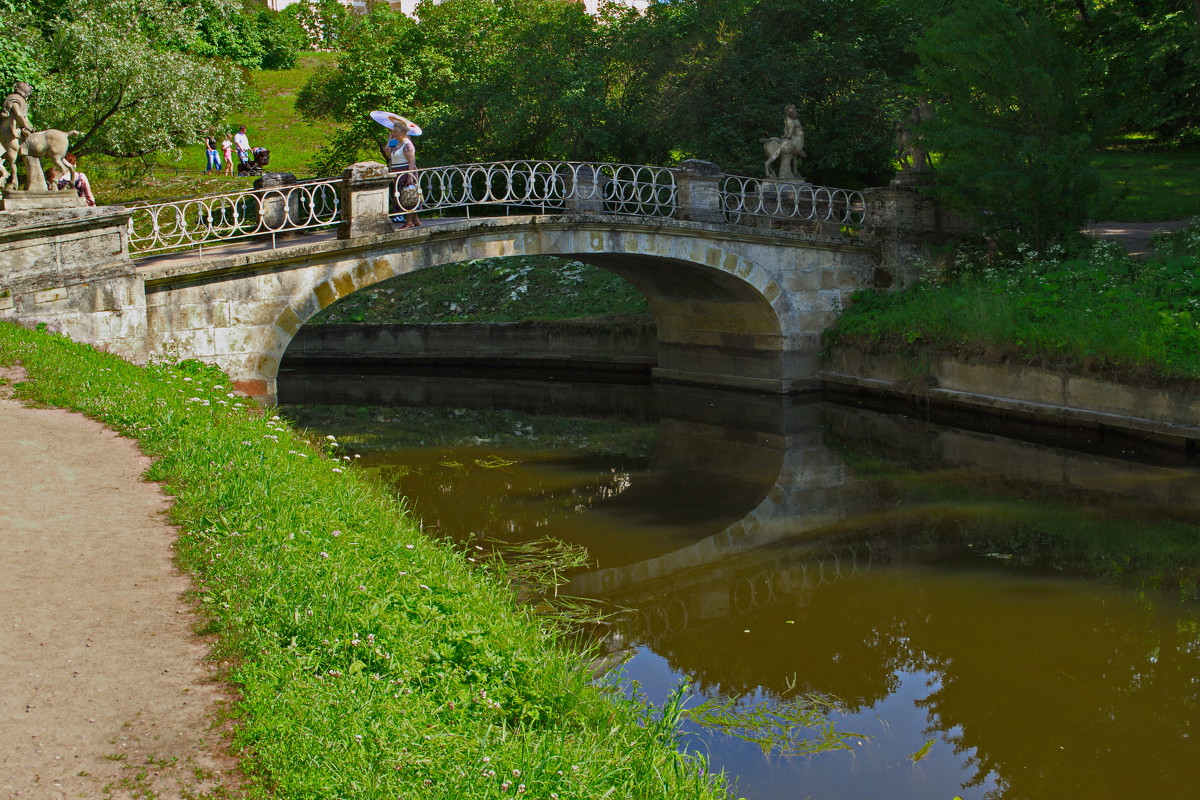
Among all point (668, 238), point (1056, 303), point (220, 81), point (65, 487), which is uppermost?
point (220, 81)

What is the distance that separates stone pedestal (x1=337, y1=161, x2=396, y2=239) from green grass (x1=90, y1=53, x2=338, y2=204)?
41.4ft

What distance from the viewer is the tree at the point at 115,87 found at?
25.2 meters

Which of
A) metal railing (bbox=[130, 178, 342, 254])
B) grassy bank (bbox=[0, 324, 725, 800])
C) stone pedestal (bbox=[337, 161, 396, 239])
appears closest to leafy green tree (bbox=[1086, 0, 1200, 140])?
stone pedestal (bbox=[337, 161, 396, 239])

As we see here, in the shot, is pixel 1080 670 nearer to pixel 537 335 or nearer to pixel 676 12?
pixel 537 335

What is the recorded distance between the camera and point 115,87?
84.0 ft

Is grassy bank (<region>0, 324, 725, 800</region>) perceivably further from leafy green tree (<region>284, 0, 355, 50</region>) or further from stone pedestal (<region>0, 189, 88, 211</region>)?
leafy green tree (<region>284, 0, 355, 50</region>)

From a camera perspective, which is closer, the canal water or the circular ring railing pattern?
the canal water

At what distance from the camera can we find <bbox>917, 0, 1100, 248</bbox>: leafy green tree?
52.7 ft

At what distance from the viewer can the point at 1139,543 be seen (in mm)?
9336

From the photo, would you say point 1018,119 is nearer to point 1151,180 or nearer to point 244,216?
point 1151,180

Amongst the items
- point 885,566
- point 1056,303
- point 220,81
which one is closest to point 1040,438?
point 1056,303

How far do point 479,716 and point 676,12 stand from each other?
23.1 metres

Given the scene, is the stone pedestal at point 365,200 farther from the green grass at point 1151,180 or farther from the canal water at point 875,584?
the green grass at point 1151,180

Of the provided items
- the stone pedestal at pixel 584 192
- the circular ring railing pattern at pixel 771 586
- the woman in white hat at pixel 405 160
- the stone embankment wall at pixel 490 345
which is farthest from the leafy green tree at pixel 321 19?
the circular ring railing pattern at pixel 771 586
